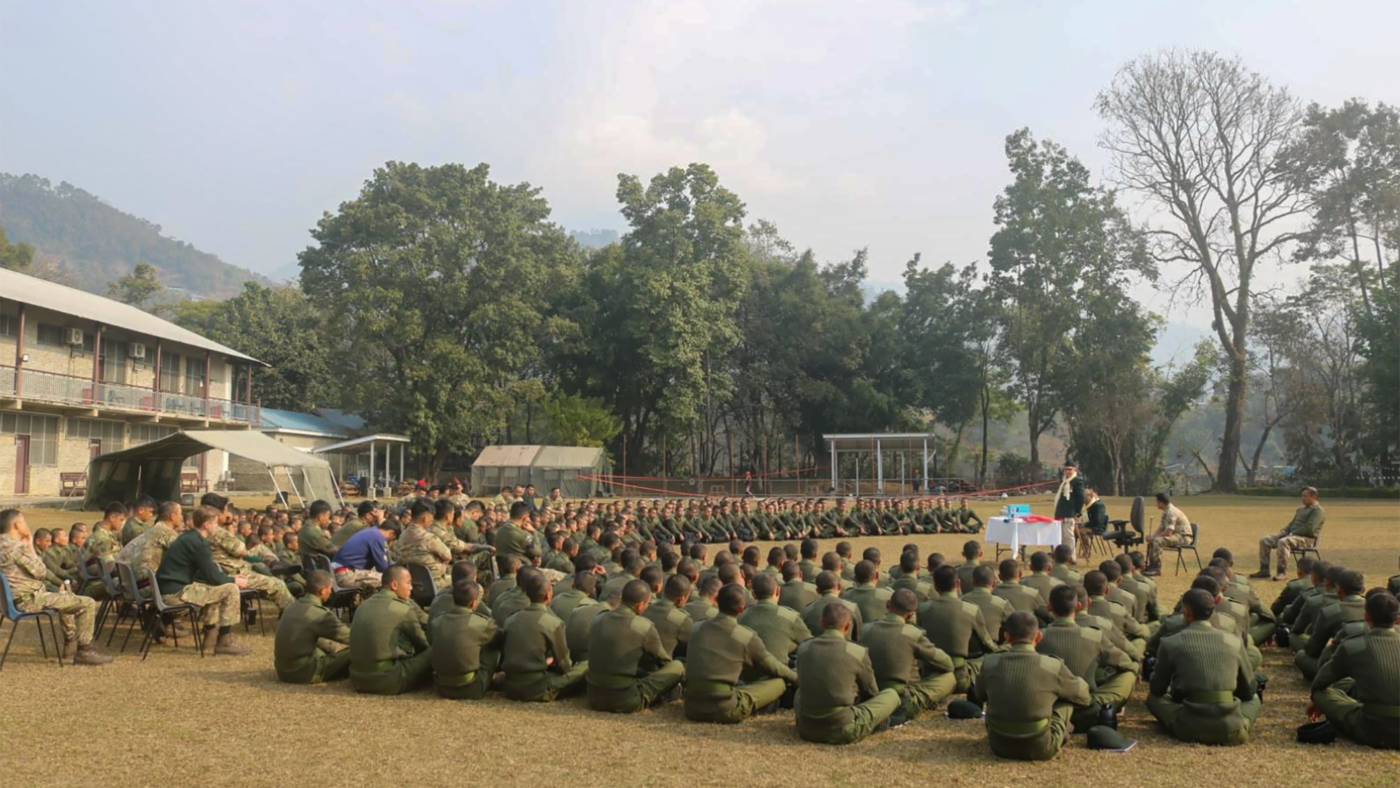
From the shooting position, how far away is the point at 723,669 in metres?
6.10

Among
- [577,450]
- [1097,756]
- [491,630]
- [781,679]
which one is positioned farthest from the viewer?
[577,450]

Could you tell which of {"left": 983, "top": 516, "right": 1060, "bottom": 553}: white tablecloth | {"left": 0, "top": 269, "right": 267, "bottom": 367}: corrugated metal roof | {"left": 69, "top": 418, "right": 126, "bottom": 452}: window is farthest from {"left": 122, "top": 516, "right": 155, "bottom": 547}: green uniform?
{"left": 69, "top": 418, "right": 126, "bottom": 452}: window

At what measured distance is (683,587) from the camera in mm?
7016

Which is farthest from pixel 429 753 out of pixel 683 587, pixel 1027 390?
pixel 1027 390

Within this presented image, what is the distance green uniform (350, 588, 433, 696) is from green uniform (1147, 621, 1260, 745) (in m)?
4.91

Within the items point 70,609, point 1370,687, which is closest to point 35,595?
point 70,609

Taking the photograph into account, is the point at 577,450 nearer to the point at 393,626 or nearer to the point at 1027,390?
the point at 1027,390

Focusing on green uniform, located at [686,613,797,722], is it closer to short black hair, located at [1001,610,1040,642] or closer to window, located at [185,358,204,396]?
short black hair, located at [1001,610,1040,642]

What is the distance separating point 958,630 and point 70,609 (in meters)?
7.01

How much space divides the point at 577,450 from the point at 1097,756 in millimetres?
35401

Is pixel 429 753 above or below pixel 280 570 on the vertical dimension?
below

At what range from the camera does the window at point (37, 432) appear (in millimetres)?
28781

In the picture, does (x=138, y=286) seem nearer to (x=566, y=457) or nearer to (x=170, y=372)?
(x=170, y=372)

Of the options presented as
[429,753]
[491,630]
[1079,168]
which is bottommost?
[429,753]
